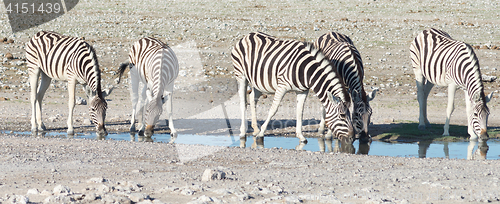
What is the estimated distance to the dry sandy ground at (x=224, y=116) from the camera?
632 cm

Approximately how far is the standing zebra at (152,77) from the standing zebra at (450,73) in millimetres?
5686

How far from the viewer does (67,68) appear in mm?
11945

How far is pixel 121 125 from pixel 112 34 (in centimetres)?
1348

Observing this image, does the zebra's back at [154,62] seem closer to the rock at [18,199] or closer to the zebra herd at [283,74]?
the zebra herd at [283,74]

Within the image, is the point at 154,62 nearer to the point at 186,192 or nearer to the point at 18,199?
the point at 186,192

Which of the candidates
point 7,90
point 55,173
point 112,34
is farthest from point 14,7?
point 55,173

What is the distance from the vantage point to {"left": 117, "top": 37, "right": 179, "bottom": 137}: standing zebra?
10.9 metres

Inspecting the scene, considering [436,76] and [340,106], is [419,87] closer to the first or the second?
[436,76]

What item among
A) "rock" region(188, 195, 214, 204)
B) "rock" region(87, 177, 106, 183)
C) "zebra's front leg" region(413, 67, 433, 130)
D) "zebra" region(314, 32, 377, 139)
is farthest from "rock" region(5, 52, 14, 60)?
"rock" region(188, 195, 214, 204)

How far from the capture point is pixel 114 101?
55.4 ft

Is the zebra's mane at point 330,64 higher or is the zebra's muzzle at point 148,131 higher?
the zebra's mane at point 330,64

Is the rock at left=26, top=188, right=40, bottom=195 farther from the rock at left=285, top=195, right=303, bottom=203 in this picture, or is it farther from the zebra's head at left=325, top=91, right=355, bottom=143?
the zebra's head at left=325, top=91, right=355, bottom=143

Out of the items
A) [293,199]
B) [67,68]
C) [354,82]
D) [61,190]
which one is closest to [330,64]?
[354,82]

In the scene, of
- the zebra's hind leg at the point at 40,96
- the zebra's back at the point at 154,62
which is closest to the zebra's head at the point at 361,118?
the zebra's back at the point at 154,62
